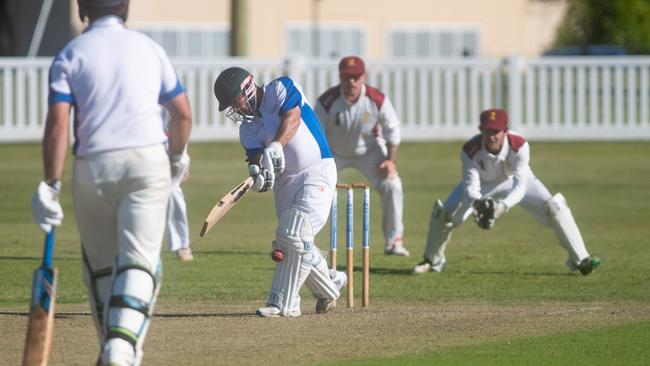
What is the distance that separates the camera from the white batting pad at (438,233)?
12.1 metres

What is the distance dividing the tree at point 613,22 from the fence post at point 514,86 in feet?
74.0

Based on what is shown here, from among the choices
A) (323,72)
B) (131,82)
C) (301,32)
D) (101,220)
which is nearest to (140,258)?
(101,220)

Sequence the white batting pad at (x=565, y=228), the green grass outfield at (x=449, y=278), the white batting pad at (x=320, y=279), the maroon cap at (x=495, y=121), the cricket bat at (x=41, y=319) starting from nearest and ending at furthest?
the cricket bat at (x=41, y=319) < the green grass outfield at (x=449, y=278) < the white batting pad at (x=320, y=279) < the maroon cap at (x=495, y=121) < the white batting pad at (x=565, y=228)

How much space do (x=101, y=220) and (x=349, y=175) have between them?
14010mm

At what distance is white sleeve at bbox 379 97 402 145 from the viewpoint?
13766mm

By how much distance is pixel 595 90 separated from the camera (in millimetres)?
25625

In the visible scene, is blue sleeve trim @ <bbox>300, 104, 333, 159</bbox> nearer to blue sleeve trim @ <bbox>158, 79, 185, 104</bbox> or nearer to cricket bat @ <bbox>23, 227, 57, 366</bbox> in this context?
blue sleeve trim @ <bbox>158, 79, 185, 104</bbox>

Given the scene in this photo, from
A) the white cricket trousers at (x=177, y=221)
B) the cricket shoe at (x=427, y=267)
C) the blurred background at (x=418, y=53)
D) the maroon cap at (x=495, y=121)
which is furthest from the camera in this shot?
the blurred background at (x=418, y=53)

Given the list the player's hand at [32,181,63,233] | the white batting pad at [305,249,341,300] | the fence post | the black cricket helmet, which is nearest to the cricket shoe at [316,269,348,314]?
the white batting pad at [305,249,341,300]

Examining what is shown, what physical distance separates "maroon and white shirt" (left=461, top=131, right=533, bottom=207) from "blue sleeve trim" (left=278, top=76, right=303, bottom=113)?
300cm

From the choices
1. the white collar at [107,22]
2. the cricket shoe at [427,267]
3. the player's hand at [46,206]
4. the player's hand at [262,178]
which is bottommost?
the cricket shoe at [427,267]

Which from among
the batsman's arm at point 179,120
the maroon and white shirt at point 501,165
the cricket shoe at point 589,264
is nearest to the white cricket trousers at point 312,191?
the batsman's arm at point 179,120

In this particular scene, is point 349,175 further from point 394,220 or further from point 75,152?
point 75,152

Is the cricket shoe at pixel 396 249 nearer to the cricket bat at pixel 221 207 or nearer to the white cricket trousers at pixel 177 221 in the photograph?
the white cricket trousers at pixel 177 221
